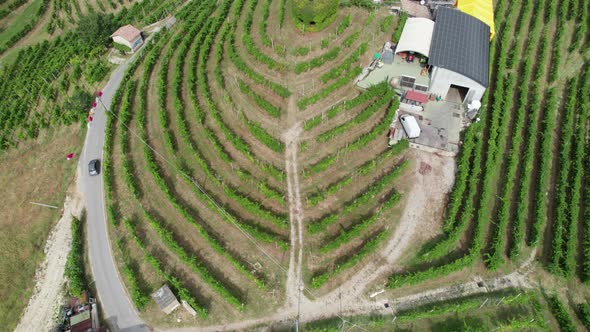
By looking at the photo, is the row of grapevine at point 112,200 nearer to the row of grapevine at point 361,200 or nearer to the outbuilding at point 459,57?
the row of grapevine at point 361,200

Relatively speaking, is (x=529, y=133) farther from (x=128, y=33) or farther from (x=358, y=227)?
(x=128, y=33)

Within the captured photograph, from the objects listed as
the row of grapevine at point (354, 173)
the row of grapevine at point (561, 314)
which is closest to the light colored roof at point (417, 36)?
the row of grapevine at point (354, 173)

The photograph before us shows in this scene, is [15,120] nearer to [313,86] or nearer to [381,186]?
[313,86]

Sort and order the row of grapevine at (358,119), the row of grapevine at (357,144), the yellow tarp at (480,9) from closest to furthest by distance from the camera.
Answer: the row of grapevine at (357,144) → the row of grapevine at (358,119) → the yellow tarp at (480,9)

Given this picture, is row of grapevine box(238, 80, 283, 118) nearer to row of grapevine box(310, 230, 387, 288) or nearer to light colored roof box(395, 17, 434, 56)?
light colored roof box(395, 17, 434, 56)

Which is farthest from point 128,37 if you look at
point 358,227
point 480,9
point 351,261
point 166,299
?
point 480,9

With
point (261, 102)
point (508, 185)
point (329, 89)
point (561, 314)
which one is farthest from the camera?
point (329, 89)
